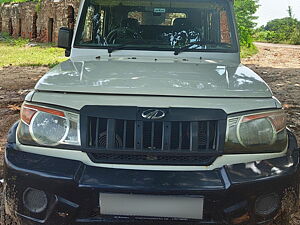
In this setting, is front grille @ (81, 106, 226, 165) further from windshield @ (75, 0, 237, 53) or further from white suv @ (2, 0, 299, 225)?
windshield @ (75, 0, 237, 53)

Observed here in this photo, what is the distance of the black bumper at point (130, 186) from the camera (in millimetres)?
1925

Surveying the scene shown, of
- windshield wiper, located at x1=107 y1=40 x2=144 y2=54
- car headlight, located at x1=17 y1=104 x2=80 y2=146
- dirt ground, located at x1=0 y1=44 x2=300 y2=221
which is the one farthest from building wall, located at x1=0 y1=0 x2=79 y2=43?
car headlight, located at x1=17 y1=104 x2=80 y2=146

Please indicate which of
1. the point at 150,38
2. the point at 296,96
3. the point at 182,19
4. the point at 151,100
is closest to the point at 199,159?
the point at 151,100

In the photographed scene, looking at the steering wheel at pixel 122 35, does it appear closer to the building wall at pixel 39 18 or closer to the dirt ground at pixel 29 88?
the dirt ground at pixel 29 88

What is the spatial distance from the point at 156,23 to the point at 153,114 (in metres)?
1.69

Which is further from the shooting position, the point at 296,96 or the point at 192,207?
the point at 296,96

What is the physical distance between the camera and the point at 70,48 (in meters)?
3.65

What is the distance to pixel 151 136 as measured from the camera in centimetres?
207

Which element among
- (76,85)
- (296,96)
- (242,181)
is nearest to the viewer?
(242,181)

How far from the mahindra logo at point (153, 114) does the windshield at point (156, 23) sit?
1.41 meters

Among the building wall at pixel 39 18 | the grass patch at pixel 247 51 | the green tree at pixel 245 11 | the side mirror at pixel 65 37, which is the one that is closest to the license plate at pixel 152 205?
the side mirror at pixel 65 37

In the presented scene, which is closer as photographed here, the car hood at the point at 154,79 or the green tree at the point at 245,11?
the car hood at the point at 154,79

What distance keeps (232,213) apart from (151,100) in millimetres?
697

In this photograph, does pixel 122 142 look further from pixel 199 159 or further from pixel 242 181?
pixel 242 181
